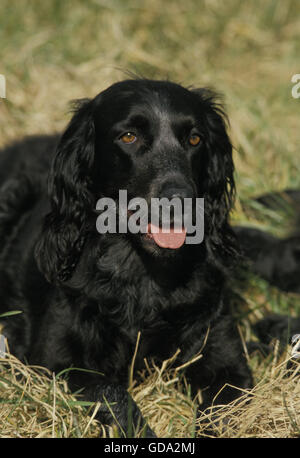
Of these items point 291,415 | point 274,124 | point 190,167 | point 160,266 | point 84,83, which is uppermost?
point 84,83

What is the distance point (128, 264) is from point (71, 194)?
19.7 inches

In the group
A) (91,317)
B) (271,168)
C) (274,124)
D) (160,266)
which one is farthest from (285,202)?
(91,317)

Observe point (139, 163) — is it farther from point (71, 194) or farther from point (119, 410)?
point (119, 410)

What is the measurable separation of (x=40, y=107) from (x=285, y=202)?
275cm

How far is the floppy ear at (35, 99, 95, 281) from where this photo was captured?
11.4 ft

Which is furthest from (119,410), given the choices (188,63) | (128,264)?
(188,63)

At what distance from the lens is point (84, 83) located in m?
6.69

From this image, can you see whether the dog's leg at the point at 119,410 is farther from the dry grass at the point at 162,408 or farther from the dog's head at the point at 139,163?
the dog's head at the point at 139,163

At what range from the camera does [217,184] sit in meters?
3.73

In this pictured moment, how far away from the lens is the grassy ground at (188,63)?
19.6 ft

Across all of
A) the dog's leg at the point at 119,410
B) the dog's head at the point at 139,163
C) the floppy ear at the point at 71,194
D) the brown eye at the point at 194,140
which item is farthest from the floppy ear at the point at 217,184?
the dog's leg at the point at 119,410

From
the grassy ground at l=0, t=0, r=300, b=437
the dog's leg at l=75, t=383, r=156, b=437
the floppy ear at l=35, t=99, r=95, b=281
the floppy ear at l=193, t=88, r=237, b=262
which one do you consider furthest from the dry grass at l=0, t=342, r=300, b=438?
the grassy ground at l=0, t=0, r=300, b=437

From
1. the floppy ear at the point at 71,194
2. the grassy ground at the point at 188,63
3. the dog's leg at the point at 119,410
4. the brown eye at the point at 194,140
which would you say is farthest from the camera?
the grassy ground at the point at 188,63

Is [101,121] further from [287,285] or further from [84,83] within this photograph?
[84,83]
